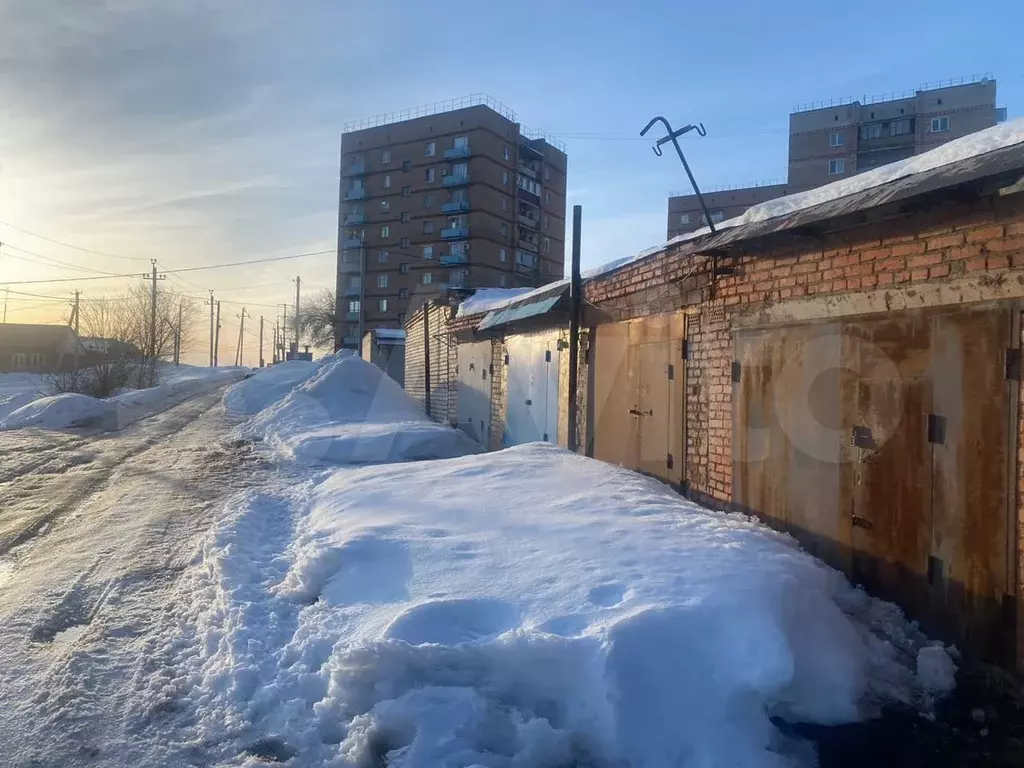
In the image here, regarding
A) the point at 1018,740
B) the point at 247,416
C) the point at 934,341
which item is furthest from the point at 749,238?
the point at 247,416

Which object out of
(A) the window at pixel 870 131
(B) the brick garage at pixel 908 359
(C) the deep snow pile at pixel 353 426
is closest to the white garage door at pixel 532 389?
(C) the deep snow pile at pixel 353 426

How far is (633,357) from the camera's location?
305 inches

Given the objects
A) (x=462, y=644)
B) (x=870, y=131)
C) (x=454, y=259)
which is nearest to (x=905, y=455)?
(x=462, y=644)

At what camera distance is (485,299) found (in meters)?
14.6

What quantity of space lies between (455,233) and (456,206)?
217 cm

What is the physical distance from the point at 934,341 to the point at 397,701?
11.4 ft

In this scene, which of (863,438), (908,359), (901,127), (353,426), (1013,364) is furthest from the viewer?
(901,127)

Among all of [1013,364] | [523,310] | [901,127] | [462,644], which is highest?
[901,127]

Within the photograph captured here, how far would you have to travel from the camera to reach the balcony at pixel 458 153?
181ft

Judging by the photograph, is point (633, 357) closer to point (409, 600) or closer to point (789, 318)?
point (789, 318)

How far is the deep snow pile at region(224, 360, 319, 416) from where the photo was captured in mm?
24547

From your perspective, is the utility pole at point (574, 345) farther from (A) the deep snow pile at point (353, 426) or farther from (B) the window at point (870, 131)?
(B) the window at point (870, 131)

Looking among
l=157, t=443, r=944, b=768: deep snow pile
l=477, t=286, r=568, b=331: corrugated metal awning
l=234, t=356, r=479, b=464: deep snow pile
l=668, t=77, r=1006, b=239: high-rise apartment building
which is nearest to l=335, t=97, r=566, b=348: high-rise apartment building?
l=668, t=77, r=1006, b=239: high-rise apartment building

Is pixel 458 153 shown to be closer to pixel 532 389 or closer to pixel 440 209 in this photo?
pixel 440 209
